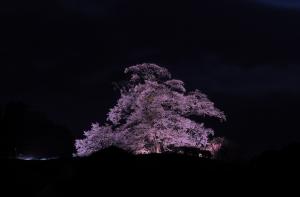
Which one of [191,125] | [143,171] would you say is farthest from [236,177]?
[191,125]

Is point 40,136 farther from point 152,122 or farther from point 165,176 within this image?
point 165,176

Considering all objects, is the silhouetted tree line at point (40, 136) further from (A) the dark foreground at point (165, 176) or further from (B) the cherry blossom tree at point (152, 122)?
(A) the dark foreground at point (165, 176)

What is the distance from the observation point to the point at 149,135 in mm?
32688

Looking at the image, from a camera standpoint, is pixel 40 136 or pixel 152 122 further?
pixel 40 136

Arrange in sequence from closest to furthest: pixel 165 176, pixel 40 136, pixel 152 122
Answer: pixel 165 176
pixel 152 122
pixel 40 136

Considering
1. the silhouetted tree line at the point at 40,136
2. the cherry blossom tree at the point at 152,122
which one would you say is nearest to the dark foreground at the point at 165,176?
the cherry blossom tree at the point at 152,122

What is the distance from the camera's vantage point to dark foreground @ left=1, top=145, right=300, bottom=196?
451 inches

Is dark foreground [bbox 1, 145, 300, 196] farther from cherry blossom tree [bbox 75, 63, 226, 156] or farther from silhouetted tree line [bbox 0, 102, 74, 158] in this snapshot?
silhouetted tree line [bbox 0, 102, 74, 158]

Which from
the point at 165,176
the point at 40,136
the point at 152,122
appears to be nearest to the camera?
the point at 165,176

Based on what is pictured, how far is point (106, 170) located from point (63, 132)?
4832 centimetres

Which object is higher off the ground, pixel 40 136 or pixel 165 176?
pixel 40 136

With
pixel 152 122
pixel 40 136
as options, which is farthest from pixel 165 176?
pixel 40 136

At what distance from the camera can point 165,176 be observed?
12.7 m

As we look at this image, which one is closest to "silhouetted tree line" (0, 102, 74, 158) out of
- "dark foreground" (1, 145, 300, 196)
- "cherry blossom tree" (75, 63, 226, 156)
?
"cherry blossom tree" (75, 63, 226, 156)
